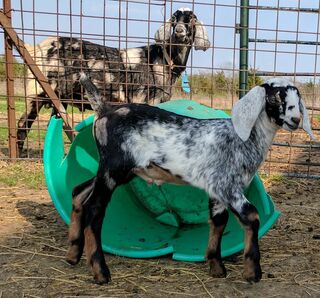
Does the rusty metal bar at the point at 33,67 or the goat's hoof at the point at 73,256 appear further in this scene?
the rusty metal bar at the point at 33,67

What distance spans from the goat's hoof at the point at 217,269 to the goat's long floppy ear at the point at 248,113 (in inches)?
32.8

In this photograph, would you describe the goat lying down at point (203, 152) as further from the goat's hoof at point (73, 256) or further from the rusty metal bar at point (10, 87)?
the rusty metal bar at point (10, 87)

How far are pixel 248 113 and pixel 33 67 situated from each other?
3.90 meters

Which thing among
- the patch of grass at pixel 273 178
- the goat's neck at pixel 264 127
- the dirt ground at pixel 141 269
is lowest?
the patch of grass at pixel 273 178

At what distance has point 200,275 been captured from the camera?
3.36 meters

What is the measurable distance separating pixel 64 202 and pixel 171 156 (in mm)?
1142

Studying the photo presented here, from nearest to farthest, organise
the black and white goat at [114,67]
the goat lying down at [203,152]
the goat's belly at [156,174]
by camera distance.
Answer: the goat lying down at [203,152]
the goat's belly at [156,174]
the black and white goat at [114,67]

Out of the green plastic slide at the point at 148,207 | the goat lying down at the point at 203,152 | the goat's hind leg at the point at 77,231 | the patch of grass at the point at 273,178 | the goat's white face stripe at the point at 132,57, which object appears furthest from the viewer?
the goat's white face stripe at the point at 132,57

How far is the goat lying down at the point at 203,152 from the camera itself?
Result: 3.16 metres

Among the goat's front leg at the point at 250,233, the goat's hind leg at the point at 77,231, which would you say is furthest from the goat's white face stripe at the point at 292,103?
the goat's hind leg at the point at 77,231

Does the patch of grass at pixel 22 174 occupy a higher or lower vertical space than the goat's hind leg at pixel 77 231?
lower

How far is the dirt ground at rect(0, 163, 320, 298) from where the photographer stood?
3.09 meters

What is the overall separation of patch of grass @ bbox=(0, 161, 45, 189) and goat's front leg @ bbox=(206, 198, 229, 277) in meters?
2.77

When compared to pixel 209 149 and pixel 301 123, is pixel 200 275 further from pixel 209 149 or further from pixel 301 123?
pixel 301 123
